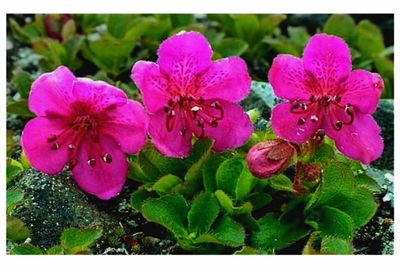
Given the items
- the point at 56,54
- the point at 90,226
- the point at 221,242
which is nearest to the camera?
the point at 221,242

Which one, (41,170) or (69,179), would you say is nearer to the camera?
(41,170)

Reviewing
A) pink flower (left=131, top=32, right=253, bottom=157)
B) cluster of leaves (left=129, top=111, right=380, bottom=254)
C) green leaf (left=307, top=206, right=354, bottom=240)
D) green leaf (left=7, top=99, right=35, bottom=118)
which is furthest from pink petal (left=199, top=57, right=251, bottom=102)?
green leaf (left=7, top=99, right=35, bottom=118)

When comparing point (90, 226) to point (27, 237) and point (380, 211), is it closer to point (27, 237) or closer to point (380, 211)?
point (27, 237)

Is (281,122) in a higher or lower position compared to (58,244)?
higher

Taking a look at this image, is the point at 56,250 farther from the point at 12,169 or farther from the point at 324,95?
the point at 324,95

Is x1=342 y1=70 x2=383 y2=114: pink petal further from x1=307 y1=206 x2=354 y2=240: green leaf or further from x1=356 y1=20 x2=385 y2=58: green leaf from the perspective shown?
x1=356 y1=20 x2=385 y2=58: green leaf

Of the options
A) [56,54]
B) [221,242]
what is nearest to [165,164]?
[221,242]

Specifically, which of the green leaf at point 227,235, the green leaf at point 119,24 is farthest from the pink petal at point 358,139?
the green leaf at point 119,24
